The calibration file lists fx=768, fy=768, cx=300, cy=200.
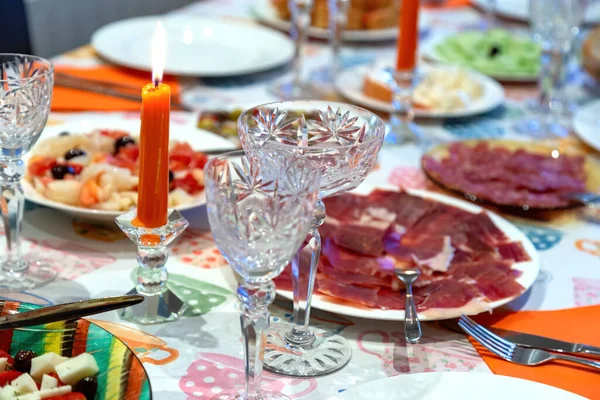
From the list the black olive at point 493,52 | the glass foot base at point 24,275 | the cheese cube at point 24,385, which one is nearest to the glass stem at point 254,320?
the cheese cube at point 24,385

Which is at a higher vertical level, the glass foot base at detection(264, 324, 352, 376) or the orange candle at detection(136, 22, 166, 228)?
the orange candle at detection(136, 22, 166, 228)

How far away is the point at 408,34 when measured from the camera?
5.50 ft

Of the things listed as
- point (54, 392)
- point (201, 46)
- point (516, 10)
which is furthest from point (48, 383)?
point (516, 10)

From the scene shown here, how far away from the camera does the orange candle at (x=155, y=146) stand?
857 millimetres

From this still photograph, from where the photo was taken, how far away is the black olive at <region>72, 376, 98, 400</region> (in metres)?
0.74

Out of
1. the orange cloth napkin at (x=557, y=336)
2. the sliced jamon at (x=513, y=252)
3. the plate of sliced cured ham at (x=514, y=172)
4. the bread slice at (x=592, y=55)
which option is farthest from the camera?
the bread slice at (x=592, y=55)

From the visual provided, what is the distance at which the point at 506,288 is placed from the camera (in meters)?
1.04

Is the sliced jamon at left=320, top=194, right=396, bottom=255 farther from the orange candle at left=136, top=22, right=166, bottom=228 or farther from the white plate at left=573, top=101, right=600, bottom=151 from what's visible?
the white plate at left=573, top=101, right=600, bottom=151

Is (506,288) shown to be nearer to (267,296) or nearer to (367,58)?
(267,296)

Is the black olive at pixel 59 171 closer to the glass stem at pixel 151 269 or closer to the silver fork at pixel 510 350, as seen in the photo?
the glass stem at pixel 151 269

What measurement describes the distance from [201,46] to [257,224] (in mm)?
1614

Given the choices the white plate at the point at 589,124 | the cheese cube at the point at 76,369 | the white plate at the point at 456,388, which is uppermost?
the white plate at the point at 589,124

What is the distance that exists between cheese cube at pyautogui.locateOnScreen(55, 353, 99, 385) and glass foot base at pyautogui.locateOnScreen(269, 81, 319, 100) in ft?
4.02

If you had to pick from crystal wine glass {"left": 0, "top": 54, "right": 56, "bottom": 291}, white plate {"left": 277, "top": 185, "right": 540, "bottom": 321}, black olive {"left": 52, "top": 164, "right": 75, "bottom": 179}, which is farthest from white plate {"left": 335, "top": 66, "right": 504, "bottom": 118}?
crystal wine glass {"left": 0, "top": 54, "right": 56, "bottom": 291}
